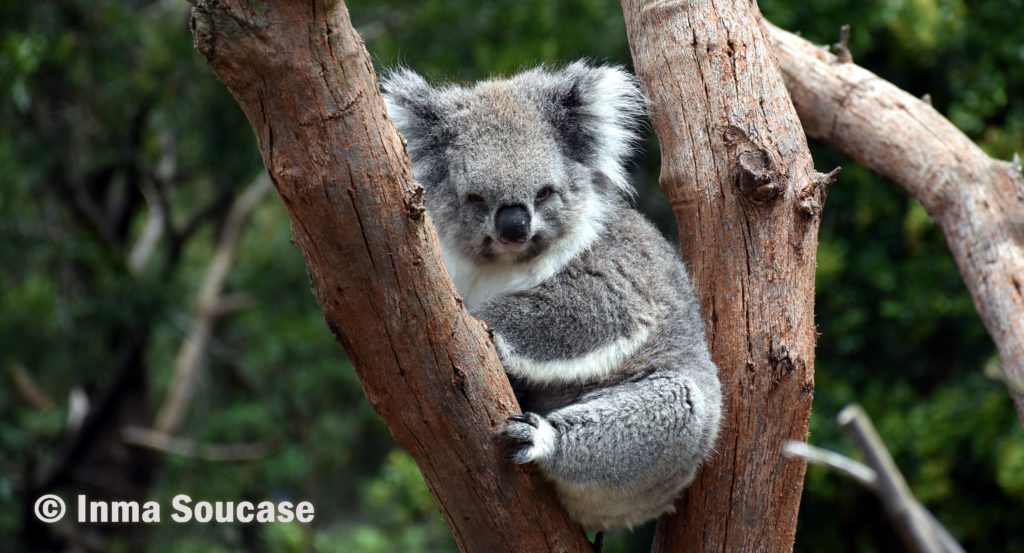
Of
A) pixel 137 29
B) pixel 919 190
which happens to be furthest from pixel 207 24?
pixel 137 29

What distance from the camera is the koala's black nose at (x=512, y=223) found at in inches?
129

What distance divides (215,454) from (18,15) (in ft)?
13.9

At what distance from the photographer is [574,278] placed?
340cm

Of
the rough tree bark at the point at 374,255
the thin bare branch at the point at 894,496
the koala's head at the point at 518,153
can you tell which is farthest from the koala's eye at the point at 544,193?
the thin bare branch at the point at 894,496

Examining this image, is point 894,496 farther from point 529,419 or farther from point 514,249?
point 514,249

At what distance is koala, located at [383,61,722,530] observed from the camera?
10.2 feet

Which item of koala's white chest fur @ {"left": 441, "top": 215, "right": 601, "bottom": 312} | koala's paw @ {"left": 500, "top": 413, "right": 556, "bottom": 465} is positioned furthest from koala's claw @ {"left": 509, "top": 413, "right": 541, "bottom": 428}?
koala's white chest fur @ {"left": 441, "top": 215, "right": 601, "bottom": 312}

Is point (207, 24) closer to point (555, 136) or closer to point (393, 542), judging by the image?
point (555, 136)

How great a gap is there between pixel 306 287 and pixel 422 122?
6.32 metres

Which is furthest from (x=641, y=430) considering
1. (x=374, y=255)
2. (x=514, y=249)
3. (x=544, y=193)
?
(x=374, y=255)

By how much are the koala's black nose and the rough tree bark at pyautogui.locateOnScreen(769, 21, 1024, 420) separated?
5.32ft

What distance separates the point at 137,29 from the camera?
7902 millimetres

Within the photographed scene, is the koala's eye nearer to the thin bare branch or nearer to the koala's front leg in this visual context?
the koala's front leg

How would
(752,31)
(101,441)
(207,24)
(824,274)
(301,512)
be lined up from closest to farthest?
1. (207,24)
2. (752,31)
3. (301,512)
4. (824,274)
5. (101,441)
